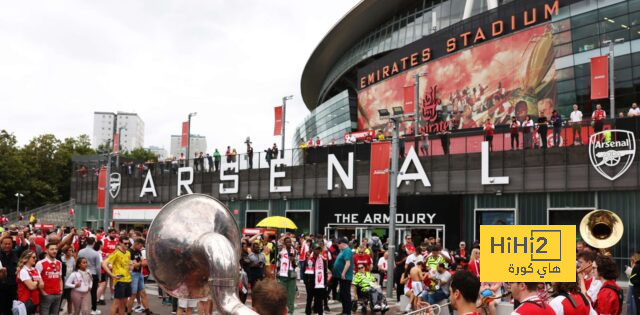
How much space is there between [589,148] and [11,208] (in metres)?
62.8

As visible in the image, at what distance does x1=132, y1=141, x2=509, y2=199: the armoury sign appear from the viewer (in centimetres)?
2619

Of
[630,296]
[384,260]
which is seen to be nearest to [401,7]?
[384,260]

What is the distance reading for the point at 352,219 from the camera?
31297 millimetres

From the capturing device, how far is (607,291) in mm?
6750

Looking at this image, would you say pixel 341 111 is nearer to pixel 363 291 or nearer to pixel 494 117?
pixel 494 117

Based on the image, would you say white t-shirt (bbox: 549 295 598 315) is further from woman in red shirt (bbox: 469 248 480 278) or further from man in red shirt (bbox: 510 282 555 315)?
woman in red shirt (bbox: 469 248 480 278)

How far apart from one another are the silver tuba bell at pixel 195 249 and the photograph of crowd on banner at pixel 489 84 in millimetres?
29344

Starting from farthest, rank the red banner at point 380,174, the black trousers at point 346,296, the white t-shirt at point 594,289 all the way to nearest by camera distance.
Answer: the red banner at point 380,174
the black trousers at point 346,296
the white t-shirt at point 594,289

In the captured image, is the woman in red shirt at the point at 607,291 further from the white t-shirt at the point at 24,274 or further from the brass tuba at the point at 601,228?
the white t-shirt at the point at 24,274

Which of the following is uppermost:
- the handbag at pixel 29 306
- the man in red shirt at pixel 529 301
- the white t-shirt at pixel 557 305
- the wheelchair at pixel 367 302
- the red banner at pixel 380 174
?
the red banner at pixel 380 174

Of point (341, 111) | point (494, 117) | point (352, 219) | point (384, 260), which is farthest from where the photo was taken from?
point (341, 111)

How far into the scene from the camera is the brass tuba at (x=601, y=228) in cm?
1365

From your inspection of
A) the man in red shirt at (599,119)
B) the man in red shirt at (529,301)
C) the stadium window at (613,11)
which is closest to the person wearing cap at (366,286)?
the man in red shirt at (529,301)

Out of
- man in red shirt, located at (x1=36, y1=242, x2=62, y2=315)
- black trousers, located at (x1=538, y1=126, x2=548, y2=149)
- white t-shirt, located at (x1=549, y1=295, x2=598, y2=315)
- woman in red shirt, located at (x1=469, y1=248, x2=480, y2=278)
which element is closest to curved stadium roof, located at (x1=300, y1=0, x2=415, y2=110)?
black trousers, located at (x1=538, y1=126, x2=548, y2=149)
